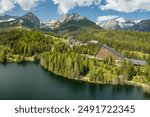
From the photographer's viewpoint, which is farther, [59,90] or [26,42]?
[26,42]

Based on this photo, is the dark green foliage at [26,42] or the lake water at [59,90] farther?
the dark green foliage at [26,42]

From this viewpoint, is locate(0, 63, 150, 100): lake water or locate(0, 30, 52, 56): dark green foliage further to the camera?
locate(0, 30, 52, 56): dark green foliage

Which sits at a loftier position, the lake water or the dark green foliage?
the dark green foliage

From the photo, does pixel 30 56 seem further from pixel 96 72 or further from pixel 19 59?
pixel 96 72

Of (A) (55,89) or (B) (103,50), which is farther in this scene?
(B) (103,50)

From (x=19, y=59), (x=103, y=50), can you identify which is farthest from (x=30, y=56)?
(x=103, y=50)

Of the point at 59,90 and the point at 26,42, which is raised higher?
the point at 26,42

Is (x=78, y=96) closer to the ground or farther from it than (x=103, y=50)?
closer to the ground

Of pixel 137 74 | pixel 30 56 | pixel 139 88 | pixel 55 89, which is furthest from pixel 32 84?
pixel 30 56

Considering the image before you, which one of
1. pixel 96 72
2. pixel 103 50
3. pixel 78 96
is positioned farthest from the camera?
pixel 103 50

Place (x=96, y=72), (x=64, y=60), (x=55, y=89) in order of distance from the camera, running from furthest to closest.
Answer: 1. (x=64, y=60)
2. (x=96, y=72)
3. (x=55, y=89)

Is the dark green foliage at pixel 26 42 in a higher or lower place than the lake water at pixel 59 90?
higher
